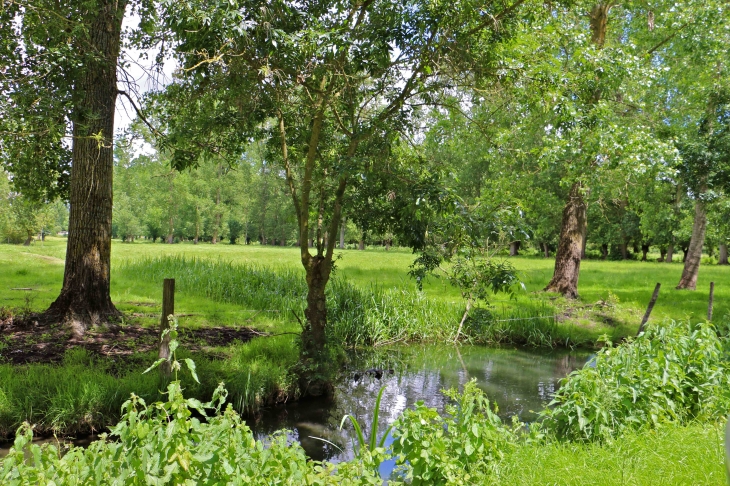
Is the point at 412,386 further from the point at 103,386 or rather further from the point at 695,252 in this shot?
the point at 695,252

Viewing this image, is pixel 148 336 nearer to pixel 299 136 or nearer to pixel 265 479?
pixel 299 136

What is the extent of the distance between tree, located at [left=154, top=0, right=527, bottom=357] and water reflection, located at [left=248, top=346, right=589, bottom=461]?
107 cm

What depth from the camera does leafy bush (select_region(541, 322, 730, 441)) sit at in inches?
207

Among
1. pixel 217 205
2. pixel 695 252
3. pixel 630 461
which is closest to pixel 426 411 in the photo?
pixel 630 461

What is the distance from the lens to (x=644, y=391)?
555 centimetres

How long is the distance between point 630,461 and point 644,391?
1506mm

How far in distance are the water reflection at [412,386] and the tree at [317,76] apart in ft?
3.51

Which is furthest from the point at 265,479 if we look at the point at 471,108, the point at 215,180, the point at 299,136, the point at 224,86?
the point at 215,180

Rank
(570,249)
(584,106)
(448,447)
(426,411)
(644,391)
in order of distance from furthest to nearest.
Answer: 1. (570,249)
2. (584,106)
3. (644,391)
4. (448,447)
5. (426,411)

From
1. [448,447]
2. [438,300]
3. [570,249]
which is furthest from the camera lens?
[570,249]

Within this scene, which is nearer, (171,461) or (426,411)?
(171,461)

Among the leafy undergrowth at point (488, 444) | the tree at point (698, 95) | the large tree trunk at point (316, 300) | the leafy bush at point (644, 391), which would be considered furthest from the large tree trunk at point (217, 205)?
the leafy undergrowth at point (488, 444)

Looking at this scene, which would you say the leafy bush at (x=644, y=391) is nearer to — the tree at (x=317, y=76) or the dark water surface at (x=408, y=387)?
the dark water surface at (x=408, y=387)

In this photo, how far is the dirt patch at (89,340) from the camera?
834cm
